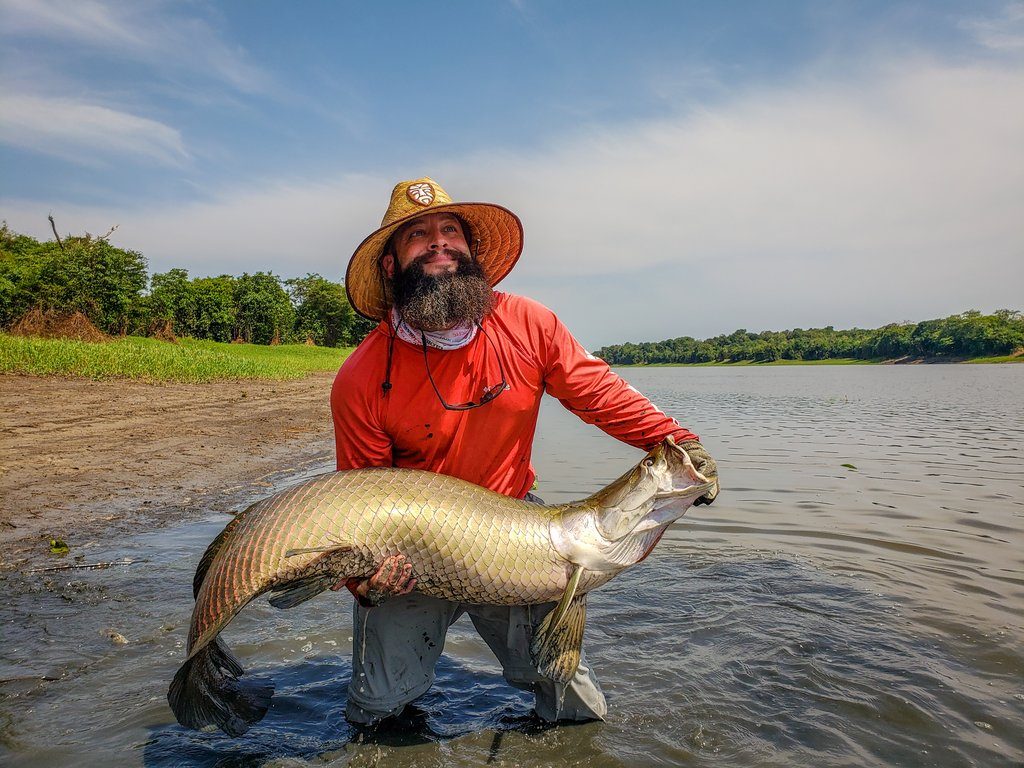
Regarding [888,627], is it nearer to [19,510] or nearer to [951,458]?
[19,510]

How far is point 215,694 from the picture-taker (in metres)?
2.60

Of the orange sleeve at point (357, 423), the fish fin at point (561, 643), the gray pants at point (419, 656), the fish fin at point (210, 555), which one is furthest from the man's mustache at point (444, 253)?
the fish fin at point (561, 643)

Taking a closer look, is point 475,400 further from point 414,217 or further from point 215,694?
point 215,694

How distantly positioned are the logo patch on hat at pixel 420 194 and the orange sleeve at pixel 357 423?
33.1 inches

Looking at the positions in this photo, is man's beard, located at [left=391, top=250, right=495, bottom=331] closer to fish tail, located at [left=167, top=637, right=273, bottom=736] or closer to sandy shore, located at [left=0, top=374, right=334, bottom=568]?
fish tail, located at [left=167, top=637, right=273, bottom=736]

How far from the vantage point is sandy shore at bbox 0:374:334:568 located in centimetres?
564

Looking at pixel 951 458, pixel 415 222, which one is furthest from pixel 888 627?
pixel 951 458

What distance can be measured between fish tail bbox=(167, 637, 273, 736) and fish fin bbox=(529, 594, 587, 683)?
1.20 metres

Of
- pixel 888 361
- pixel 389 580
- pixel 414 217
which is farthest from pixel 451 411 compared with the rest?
pixel 888 361

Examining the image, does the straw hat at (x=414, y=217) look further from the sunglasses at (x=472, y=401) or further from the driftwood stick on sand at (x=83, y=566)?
the driftwood stick on sand at (x=83, y=566)

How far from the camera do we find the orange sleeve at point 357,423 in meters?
2.95

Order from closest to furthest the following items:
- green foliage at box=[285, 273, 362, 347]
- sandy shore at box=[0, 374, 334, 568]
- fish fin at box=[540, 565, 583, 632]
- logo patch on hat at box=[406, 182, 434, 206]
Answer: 1. fish fin at box=[540, 565, 583, 632]
2. logo patch on hat at box=[406, 182, 434, 206]
3. sandy shore at box=[0, 374, 334, 568]
4. green foliage at box=[285, 273, 362, 347]

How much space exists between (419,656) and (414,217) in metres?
2.04

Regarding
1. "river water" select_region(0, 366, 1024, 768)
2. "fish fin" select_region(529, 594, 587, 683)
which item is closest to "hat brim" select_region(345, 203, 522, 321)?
"fish fin" select_region(529, 594, 587, 683)
